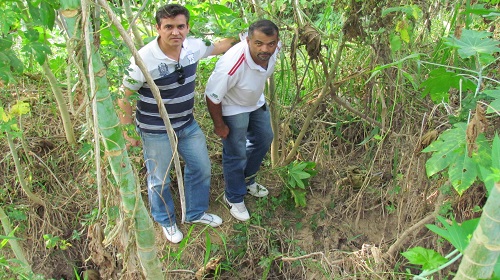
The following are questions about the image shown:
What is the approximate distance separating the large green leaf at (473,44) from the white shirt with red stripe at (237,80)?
112 cm

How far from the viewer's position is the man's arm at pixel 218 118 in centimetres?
287

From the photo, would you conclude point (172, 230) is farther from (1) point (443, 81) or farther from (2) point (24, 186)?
(1) point (443, 81)

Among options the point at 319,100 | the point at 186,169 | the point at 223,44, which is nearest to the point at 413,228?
the point at 319,100

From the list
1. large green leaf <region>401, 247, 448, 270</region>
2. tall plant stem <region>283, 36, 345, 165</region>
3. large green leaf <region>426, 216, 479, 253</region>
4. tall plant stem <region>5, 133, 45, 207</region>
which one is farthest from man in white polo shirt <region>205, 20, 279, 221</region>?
large green leaf <region>426, 216, 479, 253</region>

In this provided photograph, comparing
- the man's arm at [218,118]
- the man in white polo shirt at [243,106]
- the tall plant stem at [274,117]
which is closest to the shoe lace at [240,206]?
the man in white polo shirt at [243,106]

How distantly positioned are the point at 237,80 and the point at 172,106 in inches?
16.3

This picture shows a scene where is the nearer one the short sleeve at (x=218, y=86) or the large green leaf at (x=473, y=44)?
the large green leaf at (x=473, y=44)

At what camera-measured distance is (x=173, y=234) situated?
3.21 meters

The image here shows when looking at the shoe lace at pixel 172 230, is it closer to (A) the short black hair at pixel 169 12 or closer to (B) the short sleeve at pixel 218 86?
(B) the short sleeve at pixel 218 86

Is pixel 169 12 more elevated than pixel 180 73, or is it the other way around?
pixel 169 12

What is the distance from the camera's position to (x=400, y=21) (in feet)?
7.80

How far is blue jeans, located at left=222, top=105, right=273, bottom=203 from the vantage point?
3.00 metres

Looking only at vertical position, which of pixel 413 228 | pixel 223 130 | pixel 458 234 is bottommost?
pixel 413 228

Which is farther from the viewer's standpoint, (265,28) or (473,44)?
(265,28)
